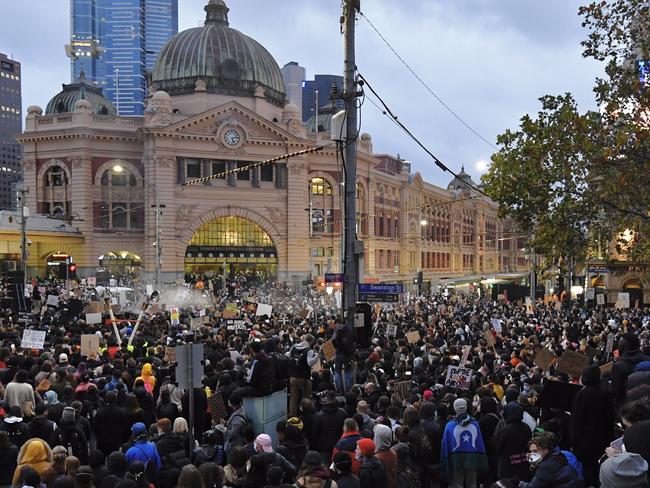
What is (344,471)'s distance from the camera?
7.30m

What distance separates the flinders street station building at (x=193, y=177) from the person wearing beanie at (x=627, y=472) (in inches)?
2052

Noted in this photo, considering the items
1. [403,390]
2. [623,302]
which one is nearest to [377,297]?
[403,390]

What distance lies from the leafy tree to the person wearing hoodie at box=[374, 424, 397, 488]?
9.37 meters

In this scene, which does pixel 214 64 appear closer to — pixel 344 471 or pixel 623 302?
pixel 623 302

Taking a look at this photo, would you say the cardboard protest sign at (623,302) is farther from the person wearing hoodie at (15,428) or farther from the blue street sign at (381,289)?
the person wearing hoodie at (15,428)

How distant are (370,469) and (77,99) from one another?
2587 inches

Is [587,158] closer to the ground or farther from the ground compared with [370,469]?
farther from the ground

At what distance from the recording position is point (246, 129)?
61656mm

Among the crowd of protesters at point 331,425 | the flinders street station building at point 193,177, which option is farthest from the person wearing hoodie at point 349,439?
the flinders street station building at point 193,177

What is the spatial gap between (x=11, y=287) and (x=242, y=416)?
2131cm

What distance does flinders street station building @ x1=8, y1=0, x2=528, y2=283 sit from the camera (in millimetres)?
59656

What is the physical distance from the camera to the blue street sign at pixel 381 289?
1477 centimetres

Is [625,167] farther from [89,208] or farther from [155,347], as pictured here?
[89,208]

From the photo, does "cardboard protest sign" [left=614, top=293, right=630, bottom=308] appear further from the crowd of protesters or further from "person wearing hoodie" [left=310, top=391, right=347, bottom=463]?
"person wearing hoodie" [left=310, top=391, right=347, bottom=463]
